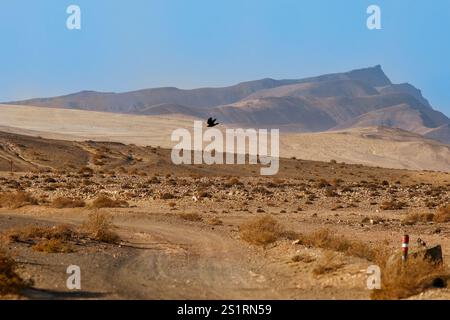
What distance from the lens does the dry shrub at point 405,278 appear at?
11227mm

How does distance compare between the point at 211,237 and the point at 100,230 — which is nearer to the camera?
the point at 100,230

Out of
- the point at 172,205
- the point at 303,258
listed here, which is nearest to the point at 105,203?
the point at 172,205

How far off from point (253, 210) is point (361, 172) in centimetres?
3513

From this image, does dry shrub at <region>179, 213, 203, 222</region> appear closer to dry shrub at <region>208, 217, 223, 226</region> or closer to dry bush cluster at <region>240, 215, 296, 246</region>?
dry shrub at <region>208, 217, 223, 226</region>

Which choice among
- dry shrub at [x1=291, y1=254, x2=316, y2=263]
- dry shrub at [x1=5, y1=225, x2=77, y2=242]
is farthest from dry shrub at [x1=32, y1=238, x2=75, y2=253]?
dry shrub at [x1=291, y1=254, x2=316, y2=263]

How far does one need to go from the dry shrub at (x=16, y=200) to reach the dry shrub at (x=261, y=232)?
11589mm

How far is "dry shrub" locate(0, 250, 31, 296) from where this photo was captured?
35.0 ft

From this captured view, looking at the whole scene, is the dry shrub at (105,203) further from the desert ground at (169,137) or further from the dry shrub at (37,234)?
the desert ground at (169,137)

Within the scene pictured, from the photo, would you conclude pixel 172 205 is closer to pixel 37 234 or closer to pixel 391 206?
pixel 391 206

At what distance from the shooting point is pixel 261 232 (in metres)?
18.6

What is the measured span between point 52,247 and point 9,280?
5096 millimetres

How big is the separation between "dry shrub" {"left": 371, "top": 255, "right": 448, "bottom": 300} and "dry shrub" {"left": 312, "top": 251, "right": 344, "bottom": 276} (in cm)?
113
